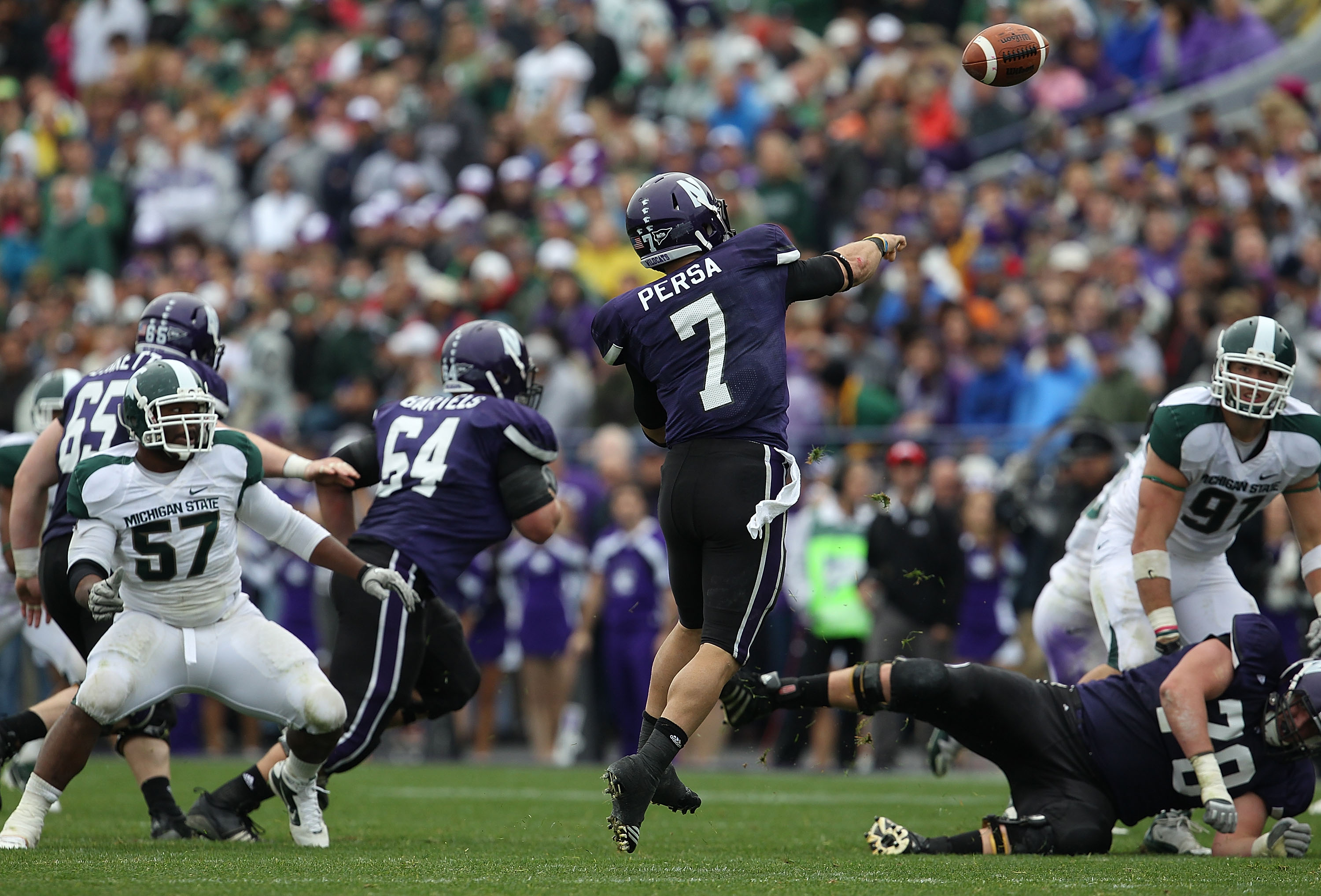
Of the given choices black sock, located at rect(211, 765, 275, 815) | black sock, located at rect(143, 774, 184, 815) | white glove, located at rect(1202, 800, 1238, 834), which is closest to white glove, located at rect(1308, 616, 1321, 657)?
white glove, located at rect(1202, 800, 1238, 834)

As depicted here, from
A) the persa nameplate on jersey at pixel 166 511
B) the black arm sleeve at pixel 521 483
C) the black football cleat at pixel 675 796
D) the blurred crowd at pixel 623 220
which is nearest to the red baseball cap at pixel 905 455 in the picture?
the blurred crowd at pixel 623 220

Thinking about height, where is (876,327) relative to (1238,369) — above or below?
above

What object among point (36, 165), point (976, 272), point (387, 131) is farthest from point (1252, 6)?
point (36, 165)

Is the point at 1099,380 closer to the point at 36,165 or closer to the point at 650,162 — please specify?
the point at 650,162

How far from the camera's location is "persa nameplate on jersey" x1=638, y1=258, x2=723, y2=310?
5.72m

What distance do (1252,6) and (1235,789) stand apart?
960cm

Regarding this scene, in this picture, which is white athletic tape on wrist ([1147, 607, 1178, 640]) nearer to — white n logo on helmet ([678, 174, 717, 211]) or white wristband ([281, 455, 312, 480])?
white n logo on helmet ([678, 174, 717, 211])

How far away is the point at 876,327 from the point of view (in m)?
12.4

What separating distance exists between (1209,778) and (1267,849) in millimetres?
470

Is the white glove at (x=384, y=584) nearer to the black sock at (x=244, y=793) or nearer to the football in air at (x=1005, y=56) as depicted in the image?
the black sock at (x=244, y=793)

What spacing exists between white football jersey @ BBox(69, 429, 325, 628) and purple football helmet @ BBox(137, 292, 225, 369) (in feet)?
3.12

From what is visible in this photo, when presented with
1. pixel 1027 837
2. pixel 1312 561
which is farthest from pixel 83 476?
pixel 1312 561

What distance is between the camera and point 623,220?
14.4 m

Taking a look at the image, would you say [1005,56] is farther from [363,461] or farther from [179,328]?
[179,328]
